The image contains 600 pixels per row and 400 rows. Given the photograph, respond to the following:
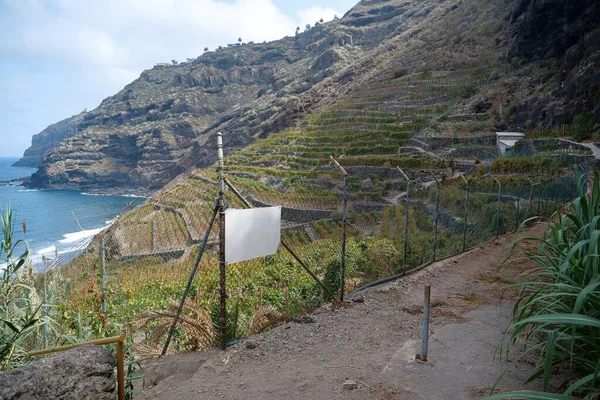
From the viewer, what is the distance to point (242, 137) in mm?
70375

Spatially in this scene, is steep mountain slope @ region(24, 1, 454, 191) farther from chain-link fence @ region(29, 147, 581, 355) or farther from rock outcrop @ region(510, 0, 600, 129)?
chain-link fence @ region(29, 147, 581, 355)

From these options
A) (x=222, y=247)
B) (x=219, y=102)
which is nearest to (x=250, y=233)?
(x=222, y=247)

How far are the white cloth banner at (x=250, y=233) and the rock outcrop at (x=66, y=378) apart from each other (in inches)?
57.1

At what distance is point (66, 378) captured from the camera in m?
2.21

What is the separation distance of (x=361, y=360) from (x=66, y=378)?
2.56 m

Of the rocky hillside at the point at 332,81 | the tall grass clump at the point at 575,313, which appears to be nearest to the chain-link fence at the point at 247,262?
the rocky hillside at the point at 332,81

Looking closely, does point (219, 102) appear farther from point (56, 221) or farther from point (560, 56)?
point (560, 56)

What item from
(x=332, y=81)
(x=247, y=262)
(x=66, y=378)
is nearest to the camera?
(x=66, y=378)

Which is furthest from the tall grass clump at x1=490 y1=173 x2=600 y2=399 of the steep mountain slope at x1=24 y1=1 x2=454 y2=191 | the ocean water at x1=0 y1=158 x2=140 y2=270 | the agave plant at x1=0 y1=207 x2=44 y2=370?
the steep mountain slope at x1=24 y1=1 x2=454 y2=191

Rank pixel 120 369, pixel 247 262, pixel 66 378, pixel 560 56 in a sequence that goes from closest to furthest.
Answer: pixel 66 378, pixel 120 369, pixel 247 262, pixel 560 56

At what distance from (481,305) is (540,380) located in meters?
2.51

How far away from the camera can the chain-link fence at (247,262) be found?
4.59m

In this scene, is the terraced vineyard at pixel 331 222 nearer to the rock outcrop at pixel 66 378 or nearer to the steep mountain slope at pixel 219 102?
the rock outcrop at pixel 66 378

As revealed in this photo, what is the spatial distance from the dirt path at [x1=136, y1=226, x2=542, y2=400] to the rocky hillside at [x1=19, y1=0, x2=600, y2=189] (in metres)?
2.18
